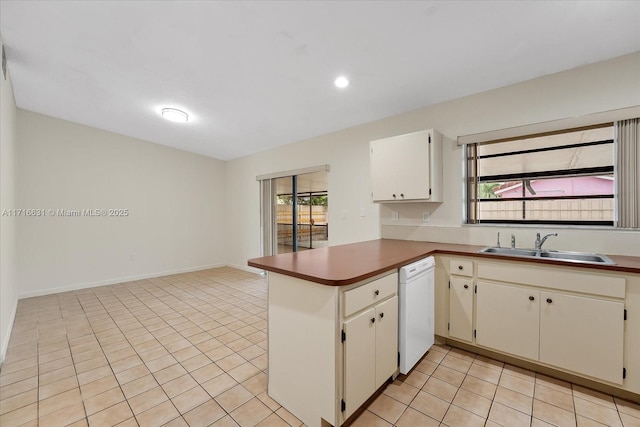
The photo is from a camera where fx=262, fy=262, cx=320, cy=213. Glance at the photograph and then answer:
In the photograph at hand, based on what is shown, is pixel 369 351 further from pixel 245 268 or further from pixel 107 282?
pixel 107 282

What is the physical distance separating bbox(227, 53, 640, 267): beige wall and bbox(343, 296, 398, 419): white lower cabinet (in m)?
1.45

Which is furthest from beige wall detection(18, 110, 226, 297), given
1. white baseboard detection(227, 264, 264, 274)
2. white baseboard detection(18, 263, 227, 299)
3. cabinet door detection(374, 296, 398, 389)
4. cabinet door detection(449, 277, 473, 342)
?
cabinet door detection(449, 277, 473, 342)

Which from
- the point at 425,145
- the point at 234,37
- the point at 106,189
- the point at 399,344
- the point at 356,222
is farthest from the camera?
the point at 106,189

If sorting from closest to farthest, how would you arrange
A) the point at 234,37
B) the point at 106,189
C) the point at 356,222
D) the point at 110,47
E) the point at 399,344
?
the point at 399,344 < the point at 234,37 < the point at 110,47 < the point at 356,222 < the point at 106,189

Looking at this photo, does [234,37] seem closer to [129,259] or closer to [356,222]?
[356,222]

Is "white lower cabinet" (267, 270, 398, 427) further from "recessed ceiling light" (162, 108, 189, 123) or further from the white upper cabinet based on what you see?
"recessed ceiling light" (162, 108, 189, 123)

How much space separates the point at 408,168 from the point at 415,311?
4.65 feet

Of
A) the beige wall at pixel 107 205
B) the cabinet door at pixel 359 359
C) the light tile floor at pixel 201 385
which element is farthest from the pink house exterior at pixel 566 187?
the beige wall at pixel 107 205

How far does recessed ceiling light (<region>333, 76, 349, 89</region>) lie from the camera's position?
2.54 meters

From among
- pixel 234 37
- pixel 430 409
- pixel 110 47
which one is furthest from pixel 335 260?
pixel 110 47

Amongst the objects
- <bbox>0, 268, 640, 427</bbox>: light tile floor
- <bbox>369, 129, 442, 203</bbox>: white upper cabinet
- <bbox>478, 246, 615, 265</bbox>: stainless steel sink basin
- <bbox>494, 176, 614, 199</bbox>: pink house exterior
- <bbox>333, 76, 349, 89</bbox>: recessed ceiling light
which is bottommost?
<bbox>0, 268, 640, 427</bbox>: light tile floor

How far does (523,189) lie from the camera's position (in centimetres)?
252

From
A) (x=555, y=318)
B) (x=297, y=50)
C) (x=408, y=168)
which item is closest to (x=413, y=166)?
(x=408, y=168)

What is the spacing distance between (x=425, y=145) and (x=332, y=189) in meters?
1.55
